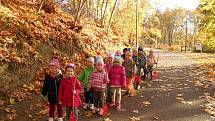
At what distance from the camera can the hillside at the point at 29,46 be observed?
11.2m

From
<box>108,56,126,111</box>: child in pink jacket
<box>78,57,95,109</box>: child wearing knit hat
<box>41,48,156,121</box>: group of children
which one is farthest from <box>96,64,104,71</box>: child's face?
<box>108,56,126,111</box>: child in pink jacket

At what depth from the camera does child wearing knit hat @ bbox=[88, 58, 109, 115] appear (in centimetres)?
1009

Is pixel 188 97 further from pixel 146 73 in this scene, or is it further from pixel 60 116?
pixel 60 116

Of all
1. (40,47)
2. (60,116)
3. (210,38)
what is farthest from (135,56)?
(210,38)

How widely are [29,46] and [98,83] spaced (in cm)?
428

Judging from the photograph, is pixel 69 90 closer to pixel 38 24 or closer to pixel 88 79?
pixel 88 79

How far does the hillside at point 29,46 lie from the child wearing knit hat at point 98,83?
7.06 feet

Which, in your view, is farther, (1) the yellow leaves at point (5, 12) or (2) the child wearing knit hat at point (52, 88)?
(1) the yellow leaves at point (5, 12)

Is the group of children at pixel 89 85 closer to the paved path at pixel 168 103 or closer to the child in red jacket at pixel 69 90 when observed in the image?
the child in red jacket at pixel 69 90

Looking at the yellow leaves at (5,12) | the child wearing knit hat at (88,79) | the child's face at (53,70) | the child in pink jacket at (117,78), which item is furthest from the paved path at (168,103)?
the yellow leaves at (5,12)

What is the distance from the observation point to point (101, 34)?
25.4 meters

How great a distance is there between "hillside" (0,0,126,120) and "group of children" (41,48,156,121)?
1.38m

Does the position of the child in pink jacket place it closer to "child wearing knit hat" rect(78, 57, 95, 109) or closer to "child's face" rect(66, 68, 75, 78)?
"child wearing knit hat" rect(78, 57, 95, 109)

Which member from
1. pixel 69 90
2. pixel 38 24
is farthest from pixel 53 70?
pixel 38 24
